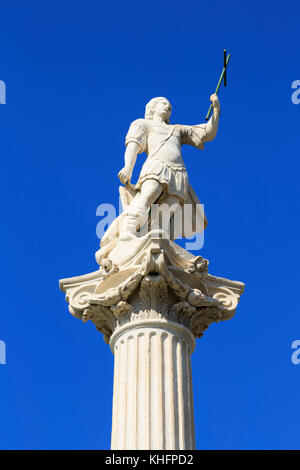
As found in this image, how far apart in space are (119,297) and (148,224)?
8.93 feet

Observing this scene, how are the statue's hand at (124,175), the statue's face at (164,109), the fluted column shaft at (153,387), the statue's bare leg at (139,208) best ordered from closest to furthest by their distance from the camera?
the fluted column shaft at (153,387)
the statue's bare leg at (139,208)
the statue's hand at (124,175)
the statue's face at (164,109)

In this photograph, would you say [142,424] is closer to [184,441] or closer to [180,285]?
[184,441]

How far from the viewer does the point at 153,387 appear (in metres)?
14.0

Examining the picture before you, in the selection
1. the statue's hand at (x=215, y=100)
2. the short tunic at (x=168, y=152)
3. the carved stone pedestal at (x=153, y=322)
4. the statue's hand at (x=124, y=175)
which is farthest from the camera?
the statue's hand at (x=215, y=100)

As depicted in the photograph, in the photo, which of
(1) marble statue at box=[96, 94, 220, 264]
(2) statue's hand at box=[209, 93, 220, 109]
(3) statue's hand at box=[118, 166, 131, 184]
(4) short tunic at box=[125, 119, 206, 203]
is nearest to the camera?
(1) marble statue at box=[96, 94, 220, 264]

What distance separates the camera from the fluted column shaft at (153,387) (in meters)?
13.5

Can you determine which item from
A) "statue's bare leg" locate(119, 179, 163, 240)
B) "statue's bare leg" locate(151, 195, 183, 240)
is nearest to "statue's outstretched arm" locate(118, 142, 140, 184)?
"statue's bare leg" locate(119, 179, 163, 240)

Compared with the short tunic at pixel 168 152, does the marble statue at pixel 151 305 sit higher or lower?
lower

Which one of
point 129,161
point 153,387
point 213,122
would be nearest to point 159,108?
point 213,122

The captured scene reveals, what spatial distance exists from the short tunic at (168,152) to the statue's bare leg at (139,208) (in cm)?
20

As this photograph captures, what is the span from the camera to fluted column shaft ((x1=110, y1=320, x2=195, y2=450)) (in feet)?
44.4

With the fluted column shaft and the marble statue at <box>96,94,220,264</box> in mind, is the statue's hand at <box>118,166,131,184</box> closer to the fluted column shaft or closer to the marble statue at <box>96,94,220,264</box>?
the marble statue at <box>96,94,220,264</box>

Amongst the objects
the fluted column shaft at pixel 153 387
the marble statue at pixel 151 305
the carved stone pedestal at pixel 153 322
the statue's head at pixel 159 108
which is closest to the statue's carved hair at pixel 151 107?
the statue's head at pixel 159 108

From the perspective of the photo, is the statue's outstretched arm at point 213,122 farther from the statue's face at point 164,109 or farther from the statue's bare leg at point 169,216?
the statue's bare leg at point 169,216
